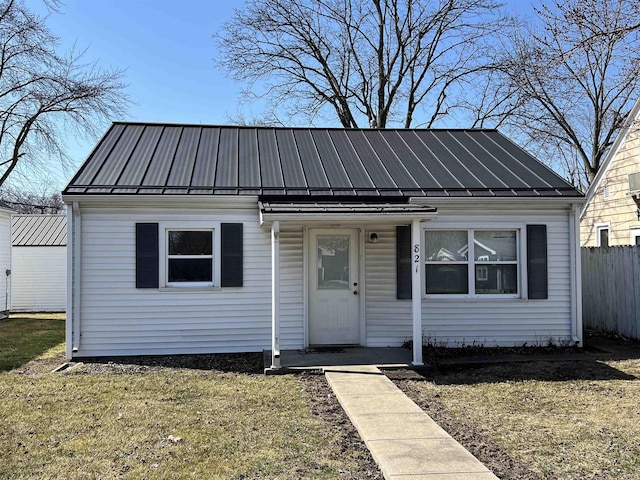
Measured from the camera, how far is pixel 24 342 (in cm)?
1171

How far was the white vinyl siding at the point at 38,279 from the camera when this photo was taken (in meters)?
19.2

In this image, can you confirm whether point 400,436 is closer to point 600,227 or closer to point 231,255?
point 231,255

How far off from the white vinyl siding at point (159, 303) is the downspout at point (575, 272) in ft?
18.1

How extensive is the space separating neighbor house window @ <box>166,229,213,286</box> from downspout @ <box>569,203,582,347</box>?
6510mm

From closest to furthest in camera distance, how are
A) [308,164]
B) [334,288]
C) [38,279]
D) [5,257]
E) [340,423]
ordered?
[340,423] < [334,288] < [308,164] < [5,257] < [38,279]

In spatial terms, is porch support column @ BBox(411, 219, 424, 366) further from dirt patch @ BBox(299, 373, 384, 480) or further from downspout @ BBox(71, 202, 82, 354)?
downspout @ BBox(71, 202, 82, 354)

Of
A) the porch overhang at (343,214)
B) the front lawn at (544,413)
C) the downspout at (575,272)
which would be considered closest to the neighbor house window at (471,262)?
the downspout at (575,272)

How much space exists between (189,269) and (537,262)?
6.22 metres

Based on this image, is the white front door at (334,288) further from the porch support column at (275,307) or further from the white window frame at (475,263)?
the porch support column at (275,307)

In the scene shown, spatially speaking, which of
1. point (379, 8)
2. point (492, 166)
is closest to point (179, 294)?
point (492, 166)

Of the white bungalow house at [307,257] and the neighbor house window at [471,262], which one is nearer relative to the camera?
the white bungalow house at [307,257]

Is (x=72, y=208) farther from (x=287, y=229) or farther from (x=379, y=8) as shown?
(x=379, y=8)

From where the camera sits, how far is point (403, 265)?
9.61 metres

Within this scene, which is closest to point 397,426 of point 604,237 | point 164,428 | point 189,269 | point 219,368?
point 164,428
